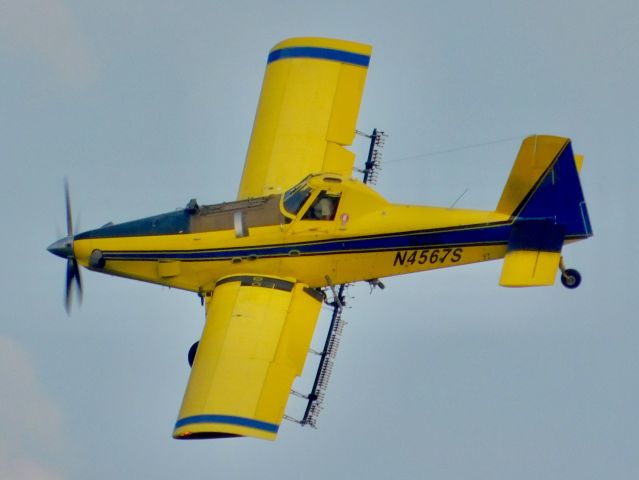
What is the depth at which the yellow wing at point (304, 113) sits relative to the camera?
112 ft

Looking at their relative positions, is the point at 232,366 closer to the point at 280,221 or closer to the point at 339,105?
the point at 280,221

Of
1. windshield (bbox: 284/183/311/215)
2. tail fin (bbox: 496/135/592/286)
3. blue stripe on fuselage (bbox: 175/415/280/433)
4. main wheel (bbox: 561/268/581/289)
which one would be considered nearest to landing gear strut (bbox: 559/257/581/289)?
main wheel (bbox: 561/268/581/289)

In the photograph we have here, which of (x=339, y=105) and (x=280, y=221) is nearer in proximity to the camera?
(x=280, y=221)

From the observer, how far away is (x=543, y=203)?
3128 cm

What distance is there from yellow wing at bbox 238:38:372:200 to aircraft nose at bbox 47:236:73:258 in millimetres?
3326

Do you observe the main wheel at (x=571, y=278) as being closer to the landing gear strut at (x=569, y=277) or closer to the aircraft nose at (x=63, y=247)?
the landing gear strut at (x=569, y=277)

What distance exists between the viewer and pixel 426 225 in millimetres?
31703

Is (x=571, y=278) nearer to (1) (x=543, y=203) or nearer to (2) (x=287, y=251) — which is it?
→ (1) (x=543, y=203)

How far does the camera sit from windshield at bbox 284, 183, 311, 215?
31781 millimetres

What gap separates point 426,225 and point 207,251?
3887mm

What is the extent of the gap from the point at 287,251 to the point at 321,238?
64 centimetres

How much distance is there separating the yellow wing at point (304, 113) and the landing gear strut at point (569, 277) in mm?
4696

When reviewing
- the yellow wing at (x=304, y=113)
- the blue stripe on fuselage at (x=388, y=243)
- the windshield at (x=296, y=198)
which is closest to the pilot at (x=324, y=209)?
the windshield at (x=296, y=198)

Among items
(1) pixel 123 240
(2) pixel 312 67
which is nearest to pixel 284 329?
(1) pixel 123 240
